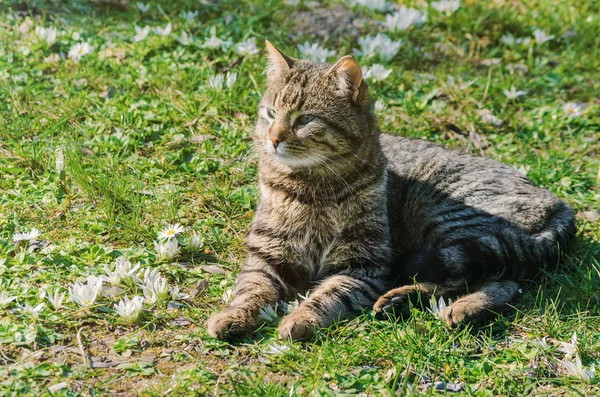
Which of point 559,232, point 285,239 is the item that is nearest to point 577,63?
point 559,232

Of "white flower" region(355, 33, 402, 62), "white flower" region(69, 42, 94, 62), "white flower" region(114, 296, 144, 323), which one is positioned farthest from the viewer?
"white flower" region(355, 33, 402, 62)

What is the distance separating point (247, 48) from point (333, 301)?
2.93 m

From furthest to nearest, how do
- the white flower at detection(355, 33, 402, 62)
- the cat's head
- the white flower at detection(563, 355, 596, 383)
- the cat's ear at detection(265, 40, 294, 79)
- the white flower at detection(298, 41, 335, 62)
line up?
the white flower at detection(355, 33, 402, 62)
the white flower at detection(298, 41, 335, 62)
the cat's ear at detection(265, 40, 294, 79)
the cat's head
the white flower at detection(563, 355, 596, 383)

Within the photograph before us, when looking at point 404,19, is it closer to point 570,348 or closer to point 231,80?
point 231,80

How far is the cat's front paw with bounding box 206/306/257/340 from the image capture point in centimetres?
347

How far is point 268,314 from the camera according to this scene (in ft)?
12.2

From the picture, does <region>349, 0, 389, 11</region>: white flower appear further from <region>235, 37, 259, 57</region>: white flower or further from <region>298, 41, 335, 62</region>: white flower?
<region>235, 37, 259, 57</region>: white flower

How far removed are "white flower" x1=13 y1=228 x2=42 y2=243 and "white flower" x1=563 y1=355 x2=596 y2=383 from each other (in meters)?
2.95

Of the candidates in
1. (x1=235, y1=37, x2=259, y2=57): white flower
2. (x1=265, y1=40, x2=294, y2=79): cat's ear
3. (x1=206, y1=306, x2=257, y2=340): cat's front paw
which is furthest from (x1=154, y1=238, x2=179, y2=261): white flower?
(x1=235, y1=37, x2=259, y2=57): white flower

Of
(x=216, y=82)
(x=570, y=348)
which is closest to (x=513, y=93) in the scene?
(x=216, y=82)

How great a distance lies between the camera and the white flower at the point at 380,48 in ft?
20.5

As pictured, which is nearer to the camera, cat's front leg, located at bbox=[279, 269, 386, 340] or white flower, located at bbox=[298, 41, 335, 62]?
cat's front leg, located at bbox=[279, 269, 386, 340]

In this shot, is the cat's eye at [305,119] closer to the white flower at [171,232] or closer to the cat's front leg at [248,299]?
the cat's front leg at [248,299]

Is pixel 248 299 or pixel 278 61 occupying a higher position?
pixel 278 61
